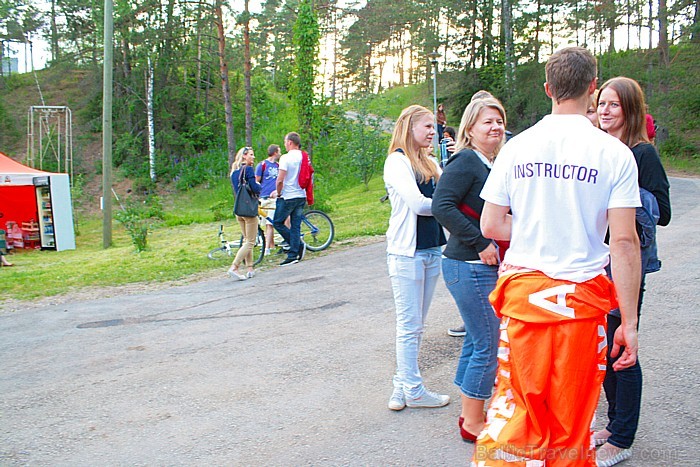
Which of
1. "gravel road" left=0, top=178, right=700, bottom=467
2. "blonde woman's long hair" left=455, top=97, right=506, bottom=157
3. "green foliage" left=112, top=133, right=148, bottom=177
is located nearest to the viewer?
"blonde woman's long hair" left=455, top=97, right=506, bottom=157

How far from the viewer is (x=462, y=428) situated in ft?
11.3

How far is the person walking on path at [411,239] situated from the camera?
3.74 meters

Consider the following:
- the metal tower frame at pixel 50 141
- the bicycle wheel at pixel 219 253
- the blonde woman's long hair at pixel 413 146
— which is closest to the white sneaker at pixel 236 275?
the bicycle wheel at pixel 219 253

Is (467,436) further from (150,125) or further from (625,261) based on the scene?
(150,125)

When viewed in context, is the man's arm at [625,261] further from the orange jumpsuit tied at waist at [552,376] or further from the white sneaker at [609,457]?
the white sneaker at [609,457]

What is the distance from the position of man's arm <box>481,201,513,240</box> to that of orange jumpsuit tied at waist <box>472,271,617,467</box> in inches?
13.1

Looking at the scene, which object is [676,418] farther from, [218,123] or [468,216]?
[218,123]

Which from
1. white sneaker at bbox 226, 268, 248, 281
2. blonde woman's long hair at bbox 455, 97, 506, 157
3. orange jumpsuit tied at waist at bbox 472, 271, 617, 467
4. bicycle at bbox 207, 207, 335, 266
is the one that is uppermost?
blonde woman's long hair at bbox 455, 97, 506, 157

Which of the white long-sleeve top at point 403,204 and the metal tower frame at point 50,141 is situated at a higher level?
the metal tower frame at point 50,141

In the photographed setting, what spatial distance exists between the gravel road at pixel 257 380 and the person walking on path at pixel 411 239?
13.2 inches

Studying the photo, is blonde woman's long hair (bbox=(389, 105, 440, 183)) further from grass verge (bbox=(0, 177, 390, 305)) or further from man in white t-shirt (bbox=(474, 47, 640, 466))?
grass verge (bbox=(0, 177, 390, 305))

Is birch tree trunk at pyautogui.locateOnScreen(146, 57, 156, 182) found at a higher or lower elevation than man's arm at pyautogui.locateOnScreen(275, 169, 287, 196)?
higher

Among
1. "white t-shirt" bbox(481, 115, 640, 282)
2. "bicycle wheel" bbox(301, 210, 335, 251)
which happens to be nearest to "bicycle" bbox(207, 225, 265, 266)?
"bicycle wheel" bbox(301, 210, 335, 251)

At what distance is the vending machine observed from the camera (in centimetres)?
1692
